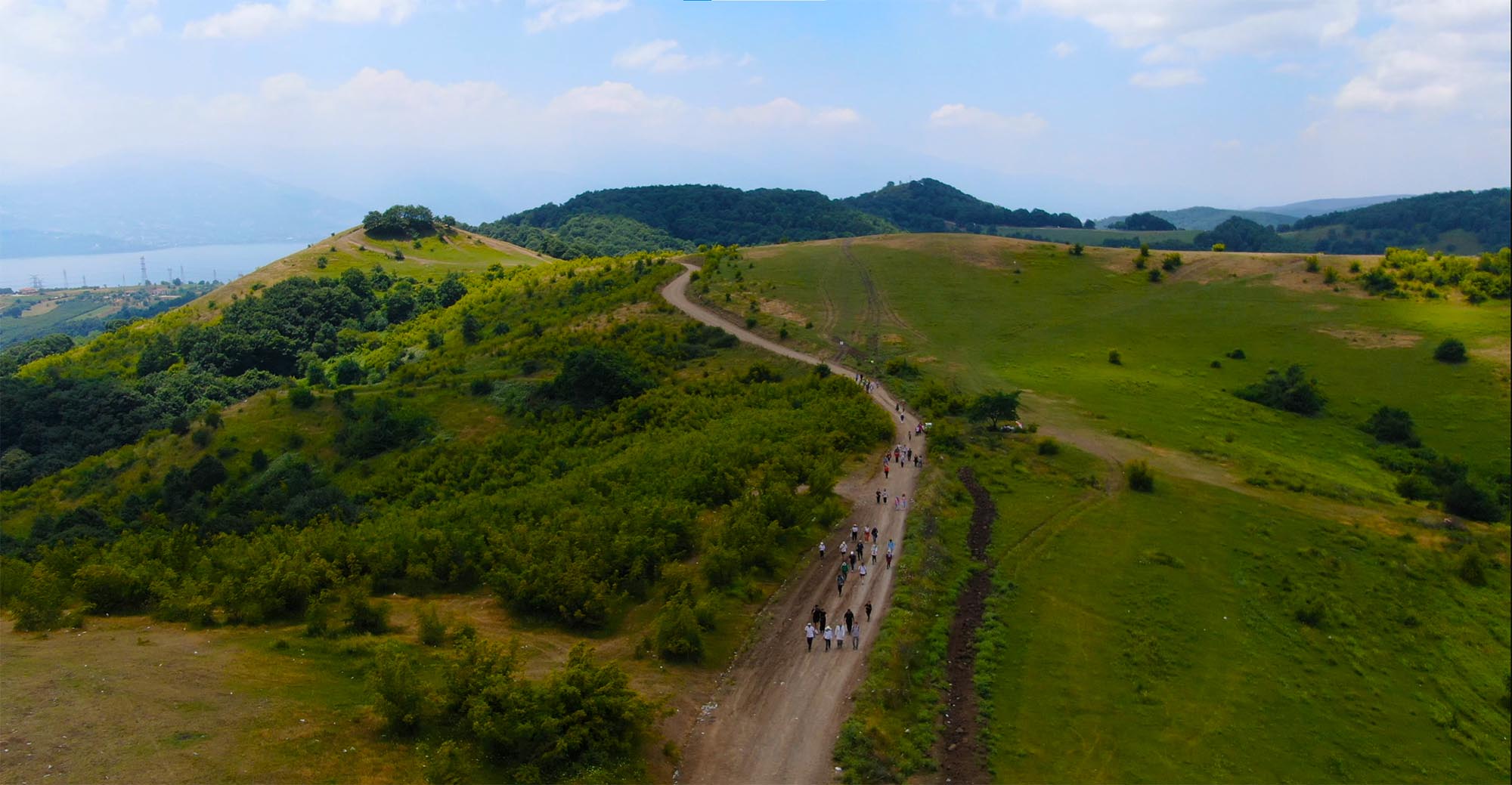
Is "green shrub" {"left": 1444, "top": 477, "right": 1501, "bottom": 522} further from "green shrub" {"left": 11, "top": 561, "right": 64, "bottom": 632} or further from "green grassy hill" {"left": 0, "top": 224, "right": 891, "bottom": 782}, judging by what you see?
"green shrub" {"left": 11, "top": 561, "right": 64, "bottom": 632}

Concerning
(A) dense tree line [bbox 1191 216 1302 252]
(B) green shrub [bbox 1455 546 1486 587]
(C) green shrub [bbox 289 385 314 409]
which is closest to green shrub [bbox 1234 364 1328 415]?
(B) green shrub [bbox 1455 546 1486 587]

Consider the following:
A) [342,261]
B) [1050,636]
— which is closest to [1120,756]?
[1050,636]

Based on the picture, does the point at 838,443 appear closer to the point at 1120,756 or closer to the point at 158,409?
the point at 1120,756

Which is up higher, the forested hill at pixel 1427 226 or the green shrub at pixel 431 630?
the forested hill at pixel 1427 226

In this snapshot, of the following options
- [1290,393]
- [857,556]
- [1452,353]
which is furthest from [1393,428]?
A: [857,556]

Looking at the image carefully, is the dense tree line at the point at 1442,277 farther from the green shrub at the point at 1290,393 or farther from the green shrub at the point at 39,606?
the green shrub at the point at 39,606

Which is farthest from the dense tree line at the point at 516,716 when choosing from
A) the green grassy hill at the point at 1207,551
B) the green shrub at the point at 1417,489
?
the green shrub at the point at 1417,489
